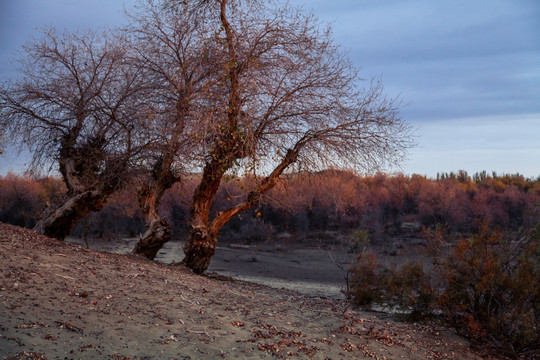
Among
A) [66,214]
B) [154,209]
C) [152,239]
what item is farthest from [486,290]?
[66,214]

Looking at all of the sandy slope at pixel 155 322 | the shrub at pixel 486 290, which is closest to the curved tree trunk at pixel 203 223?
the sandy slope at pixel 155 322

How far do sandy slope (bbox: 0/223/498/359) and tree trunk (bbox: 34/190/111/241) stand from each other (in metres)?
3.25

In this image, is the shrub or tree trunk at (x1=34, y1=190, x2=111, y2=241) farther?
tree trunk at (x1=34, y1=190, x2=111, y2=241)

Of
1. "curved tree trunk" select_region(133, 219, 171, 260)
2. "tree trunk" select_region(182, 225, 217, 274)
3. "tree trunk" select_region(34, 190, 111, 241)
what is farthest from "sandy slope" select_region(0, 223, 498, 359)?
"curved tree trunk" select_region(133, 219, 171, 260)

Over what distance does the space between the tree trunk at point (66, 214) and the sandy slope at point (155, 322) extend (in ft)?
10.7

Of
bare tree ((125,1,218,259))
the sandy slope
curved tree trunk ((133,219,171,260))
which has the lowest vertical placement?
the sandy slope

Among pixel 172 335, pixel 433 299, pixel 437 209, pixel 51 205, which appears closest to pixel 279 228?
pixel 437 209

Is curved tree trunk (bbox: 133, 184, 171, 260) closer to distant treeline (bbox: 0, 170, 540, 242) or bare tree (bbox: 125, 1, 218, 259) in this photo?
bare tree (bbox: 125, 1, 218, 259)

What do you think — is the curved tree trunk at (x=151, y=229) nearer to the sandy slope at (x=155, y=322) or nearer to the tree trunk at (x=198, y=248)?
the tree trunk at (x=198, y=248)

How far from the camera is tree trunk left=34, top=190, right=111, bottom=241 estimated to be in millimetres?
12812

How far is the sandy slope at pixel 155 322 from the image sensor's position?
217 inches

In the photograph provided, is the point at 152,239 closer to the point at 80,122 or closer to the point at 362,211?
the point at 80,122

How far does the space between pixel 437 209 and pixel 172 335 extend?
40459mm

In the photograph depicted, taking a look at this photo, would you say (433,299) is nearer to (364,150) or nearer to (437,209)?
(364,150)
